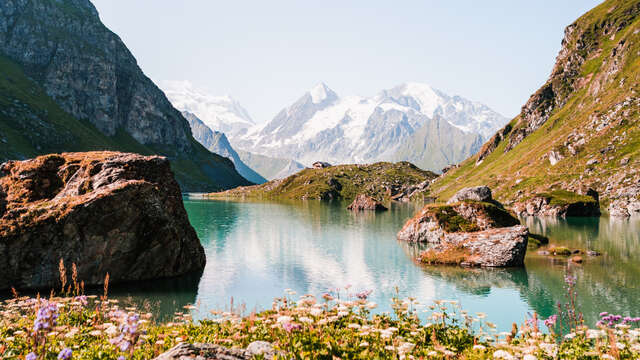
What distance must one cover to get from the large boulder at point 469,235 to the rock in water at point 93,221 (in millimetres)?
29193

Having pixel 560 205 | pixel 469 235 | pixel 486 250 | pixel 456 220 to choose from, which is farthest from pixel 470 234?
pixel 560 205

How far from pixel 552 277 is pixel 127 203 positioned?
1583 inches

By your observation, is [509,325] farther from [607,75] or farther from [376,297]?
[607,75]

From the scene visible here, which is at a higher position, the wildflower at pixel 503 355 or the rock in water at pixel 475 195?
the rock in water at pixel 475 195

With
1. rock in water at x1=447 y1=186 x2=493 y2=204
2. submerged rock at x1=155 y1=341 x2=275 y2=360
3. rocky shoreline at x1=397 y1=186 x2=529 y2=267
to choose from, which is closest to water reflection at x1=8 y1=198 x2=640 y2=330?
rocky shoreline at x1=397 y1=186 x2=529 y2=267

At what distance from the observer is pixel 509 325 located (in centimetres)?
2575

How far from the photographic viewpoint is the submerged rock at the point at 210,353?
8578 mm

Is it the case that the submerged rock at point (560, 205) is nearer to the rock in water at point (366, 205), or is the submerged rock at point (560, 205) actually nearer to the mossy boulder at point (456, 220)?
the rock in water at point (366, 205)

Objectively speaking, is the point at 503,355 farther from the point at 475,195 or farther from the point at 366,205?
the point at 366,205

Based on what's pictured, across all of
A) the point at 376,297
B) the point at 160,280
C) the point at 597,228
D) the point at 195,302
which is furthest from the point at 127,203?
the point at 597,228

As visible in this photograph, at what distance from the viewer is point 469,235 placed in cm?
4822

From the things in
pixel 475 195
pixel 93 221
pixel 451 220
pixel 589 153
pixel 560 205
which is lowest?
pixel 560 205

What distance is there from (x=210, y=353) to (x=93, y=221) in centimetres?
2641

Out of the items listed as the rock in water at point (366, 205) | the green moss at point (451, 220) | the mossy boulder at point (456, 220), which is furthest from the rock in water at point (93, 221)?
the rock in water at point (366, 205)
